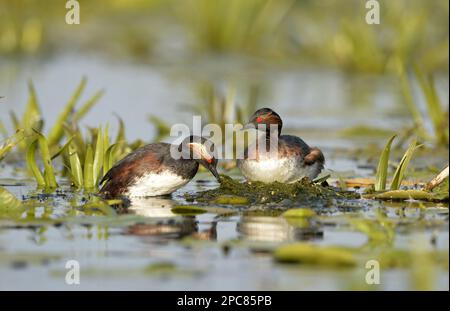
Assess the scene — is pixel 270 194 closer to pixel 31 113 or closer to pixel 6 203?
pixel 6 203

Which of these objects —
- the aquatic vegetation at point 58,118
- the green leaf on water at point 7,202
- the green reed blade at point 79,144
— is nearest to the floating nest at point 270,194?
the green reed blade at point 79,144

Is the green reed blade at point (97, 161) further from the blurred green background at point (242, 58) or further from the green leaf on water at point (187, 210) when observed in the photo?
the blurred green background at point (242, 58)

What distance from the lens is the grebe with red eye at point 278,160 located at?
401 inches

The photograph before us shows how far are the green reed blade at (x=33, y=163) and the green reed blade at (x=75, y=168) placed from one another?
312 millimetres

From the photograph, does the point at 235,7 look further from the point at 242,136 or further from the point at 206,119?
the point at 242,136

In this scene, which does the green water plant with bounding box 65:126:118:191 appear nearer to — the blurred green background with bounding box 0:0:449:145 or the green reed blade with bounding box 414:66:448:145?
the green reed blade with bounding box 414:66:448:145

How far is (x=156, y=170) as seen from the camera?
385 inches

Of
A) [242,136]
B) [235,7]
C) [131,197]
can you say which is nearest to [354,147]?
[242,136]

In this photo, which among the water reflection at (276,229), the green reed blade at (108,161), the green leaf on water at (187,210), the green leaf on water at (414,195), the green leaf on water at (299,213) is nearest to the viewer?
the water reflection at (276,229)

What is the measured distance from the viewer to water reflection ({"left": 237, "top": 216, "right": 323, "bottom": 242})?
802 centimetres

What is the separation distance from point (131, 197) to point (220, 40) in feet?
47.9

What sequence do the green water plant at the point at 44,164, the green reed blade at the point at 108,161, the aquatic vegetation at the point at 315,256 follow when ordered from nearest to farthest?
the aquatic vegetation at the point at 315,256 < the green water plant at the point at 44,164 < the green reed blade at the point at 108,161

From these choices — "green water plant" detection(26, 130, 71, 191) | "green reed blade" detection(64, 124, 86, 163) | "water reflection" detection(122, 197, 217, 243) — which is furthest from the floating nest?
"green reed blade" detection(64, 124, 86, 163)

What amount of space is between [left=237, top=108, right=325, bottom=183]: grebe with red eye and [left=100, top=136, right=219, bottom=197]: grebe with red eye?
43 cm
